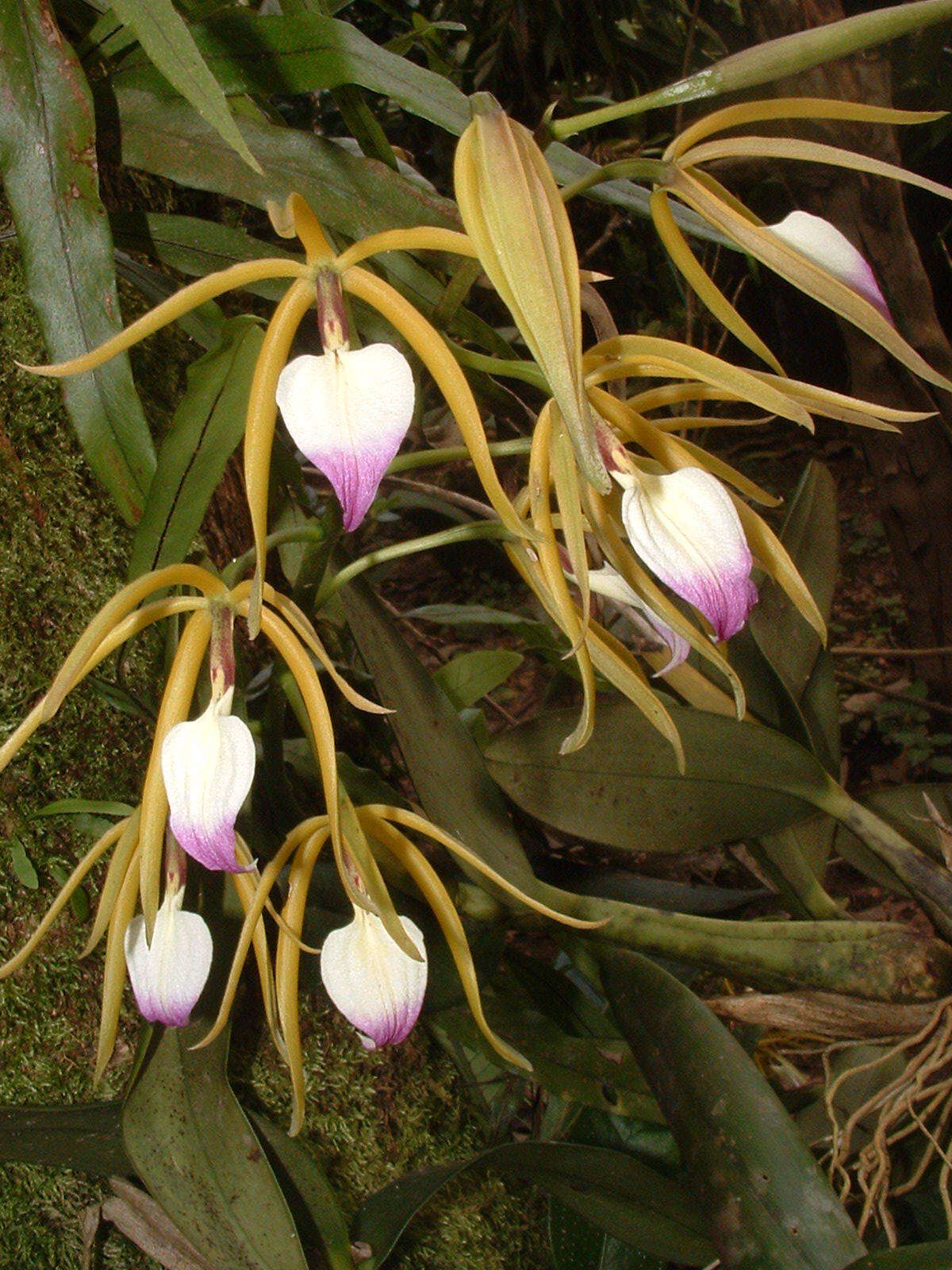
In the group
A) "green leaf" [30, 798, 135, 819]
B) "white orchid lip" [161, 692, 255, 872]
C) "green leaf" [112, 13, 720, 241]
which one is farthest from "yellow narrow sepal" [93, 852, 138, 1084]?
"green leaf" [112, 13, 720, 241]

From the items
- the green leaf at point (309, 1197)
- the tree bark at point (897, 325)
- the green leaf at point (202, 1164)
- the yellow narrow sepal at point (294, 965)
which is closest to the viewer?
the yellow narrow sepal at point (294, 965)

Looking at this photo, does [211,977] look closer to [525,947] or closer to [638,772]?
[638,772]

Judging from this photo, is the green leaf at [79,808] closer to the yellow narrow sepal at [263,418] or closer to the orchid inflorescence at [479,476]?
the orchid inflorescence at [479,476]

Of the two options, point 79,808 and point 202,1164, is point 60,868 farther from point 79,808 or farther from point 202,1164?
point 202,1164

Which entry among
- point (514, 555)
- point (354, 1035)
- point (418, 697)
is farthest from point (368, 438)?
point (354, 1035)

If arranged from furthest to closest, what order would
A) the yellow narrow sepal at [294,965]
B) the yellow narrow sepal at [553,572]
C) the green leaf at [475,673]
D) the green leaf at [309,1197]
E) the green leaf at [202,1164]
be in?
1. the green leaf at [475,673]
2. the green leaf at [309,1197]
3. the green leaf at [202,1164]
4. the yellow narrow sepal at [294,965]
5. the yellow narrow sepal at [553,572]

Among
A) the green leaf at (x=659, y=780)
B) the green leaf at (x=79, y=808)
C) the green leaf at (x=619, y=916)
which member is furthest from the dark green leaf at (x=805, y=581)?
the green leaf at (x=79, y=808)

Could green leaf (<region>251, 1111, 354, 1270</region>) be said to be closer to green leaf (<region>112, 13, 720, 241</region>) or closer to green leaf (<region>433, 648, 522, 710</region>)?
green leaf (<region>433, 648, 522, 710</region>)

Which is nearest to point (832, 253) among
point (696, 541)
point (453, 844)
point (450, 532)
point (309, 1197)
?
point (696, 541)

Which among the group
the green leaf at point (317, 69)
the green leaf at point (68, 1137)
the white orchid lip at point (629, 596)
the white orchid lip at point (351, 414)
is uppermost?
the green leaf at point (317, 69)
